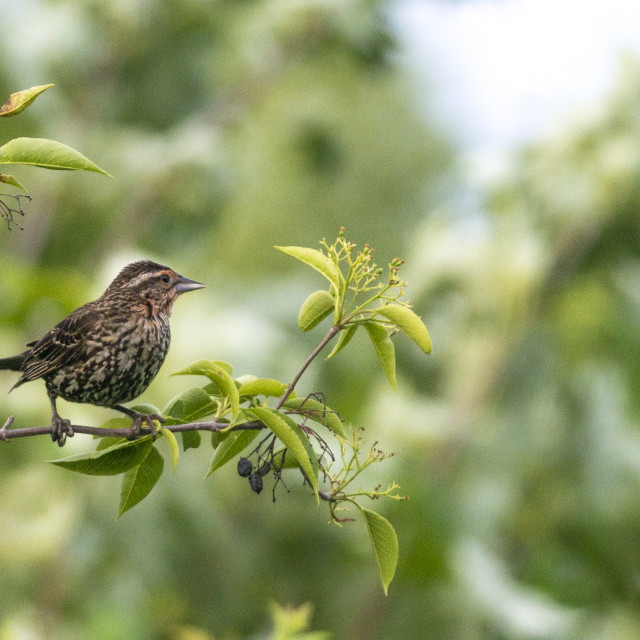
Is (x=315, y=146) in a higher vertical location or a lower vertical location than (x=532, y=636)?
higher

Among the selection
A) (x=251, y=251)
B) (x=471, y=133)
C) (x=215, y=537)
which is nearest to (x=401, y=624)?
(x=215, y=537)

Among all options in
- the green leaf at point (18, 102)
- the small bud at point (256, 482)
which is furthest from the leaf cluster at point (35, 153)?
the small bud at point (256, 482)

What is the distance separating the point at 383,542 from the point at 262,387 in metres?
0.26

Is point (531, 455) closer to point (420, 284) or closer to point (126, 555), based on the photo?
point (420, 284)

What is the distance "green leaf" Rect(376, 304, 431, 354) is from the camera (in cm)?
122

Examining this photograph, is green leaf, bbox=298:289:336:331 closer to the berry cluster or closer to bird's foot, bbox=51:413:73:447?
the berry cluster

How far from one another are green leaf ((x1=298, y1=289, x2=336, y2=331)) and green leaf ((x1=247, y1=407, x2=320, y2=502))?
12 cm

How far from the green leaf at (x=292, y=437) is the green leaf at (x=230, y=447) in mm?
101

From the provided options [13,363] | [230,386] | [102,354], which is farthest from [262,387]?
[13,363]

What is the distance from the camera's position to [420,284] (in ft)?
17.8

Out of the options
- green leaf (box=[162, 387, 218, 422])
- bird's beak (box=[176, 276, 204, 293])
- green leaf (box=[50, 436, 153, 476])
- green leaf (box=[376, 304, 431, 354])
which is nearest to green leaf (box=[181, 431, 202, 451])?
green leaf (box=[162, 387, 218, 422])

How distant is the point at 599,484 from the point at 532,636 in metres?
1.04

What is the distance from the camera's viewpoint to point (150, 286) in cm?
191

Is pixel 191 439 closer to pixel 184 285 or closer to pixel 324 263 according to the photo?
pixel 324 263
